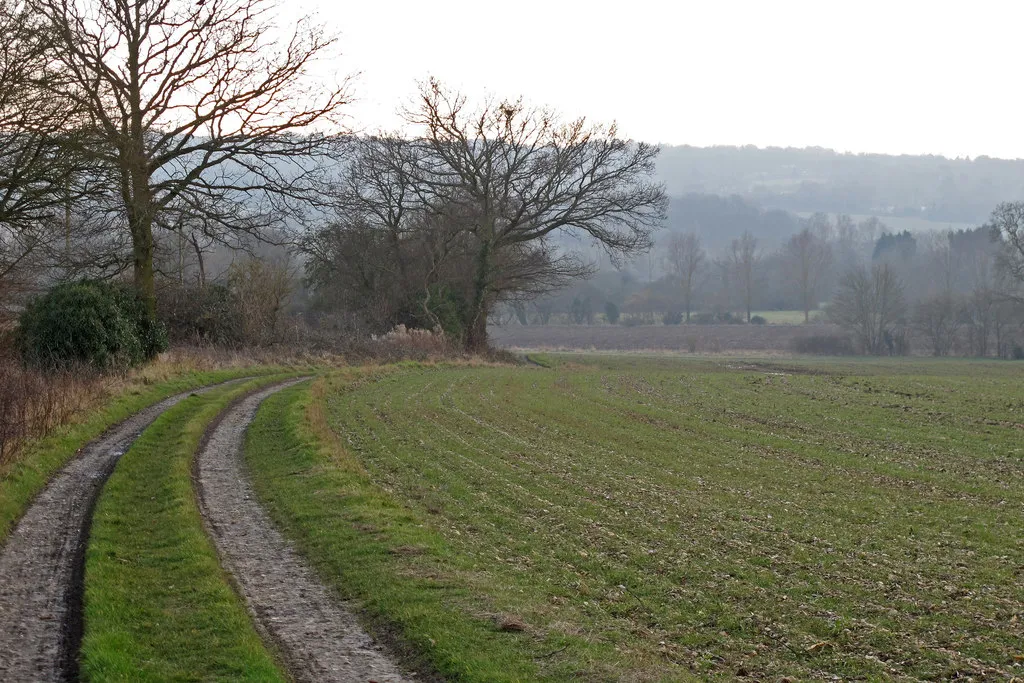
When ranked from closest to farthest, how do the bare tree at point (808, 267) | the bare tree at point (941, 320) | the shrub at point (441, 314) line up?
the shrub at point (441, 314)
the bare tree at point (941, 320)
the bare tree at point (808, 267)

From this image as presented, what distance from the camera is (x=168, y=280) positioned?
37.9 m

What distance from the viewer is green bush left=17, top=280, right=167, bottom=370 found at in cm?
2634

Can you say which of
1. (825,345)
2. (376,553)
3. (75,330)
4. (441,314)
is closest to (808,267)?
(825,345)

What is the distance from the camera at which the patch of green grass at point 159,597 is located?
706 centimetres

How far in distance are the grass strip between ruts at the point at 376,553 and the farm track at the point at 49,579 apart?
7.54ft

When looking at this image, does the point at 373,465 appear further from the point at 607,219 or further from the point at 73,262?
the point at 607,219

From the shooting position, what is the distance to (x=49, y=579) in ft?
30.6

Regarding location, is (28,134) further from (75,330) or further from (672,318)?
(672,318)

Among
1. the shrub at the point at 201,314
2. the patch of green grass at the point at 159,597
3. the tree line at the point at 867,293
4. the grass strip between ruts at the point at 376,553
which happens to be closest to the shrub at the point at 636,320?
the tree line at the point at 867,293

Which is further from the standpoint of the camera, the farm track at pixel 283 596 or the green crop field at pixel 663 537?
the green crop field at pixel 663 537

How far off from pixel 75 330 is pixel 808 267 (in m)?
115

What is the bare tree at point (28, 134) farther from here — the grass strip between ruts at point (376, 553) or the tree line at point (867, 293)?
the tree line at point (867, 293)

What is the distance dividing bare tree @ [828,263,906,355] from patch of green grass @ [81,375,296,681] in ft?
278

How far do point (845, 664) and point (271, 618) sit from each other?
4.67 metres
